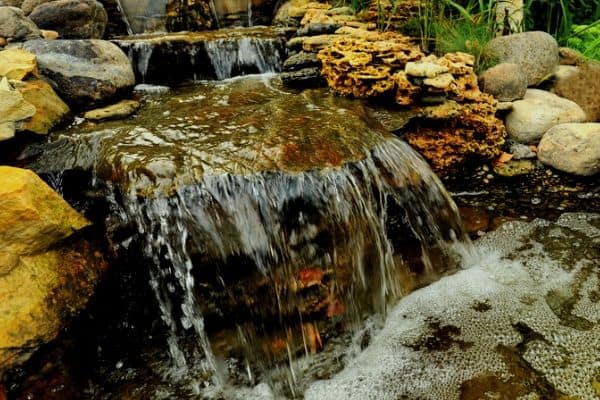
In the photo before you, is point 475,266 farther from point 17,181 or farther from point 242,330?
point 17,181

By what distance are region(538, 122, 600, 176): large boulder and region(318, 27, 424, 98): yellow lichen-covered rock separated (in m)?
1.48

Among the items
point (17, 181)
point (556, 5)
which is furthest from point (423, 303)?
point (556, 5)

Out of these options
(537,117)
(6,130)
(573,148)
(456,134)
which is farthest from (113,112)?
(573,148)

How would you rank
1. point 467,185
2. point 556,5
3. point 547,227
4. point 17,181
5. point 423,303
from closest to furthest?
point 17,181 → point 423,303 → point 547,227 → point 467,185 → point 556,5

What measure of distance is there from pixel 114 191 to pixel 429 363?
6.94 ft

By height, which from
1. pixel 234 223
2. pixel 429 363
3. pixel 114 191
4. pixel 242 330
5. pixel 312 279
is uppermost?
pixel 114 191

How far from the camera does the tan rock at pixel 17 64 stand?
3303 mm

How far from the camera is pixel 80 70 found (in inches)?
149

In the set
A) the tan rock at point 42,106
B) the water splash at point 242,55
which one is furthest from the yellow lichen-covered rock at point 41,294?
the water splash at point 242,55

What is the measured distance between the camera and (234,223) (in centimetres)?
250

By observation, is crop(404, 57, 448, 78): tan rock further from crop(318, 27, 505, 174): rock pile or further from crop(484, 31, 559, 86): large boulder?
crop(484, 31, 559, 86): large boulder

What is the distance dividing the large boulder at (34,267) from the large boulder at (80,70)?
1.65 m

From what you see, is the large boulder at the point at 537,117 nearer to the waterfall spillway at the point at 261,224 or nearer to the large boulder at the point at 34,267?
the waterfall spillway at the point at 261,224

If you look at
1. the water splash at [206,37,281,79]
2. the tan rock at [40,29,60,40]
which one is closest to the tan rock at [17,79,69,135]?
the tan rock at [40,29,60,40]
